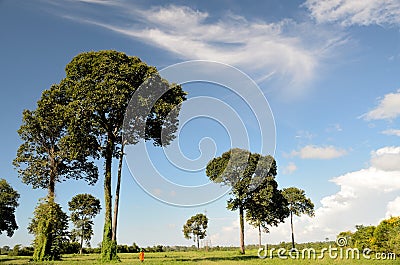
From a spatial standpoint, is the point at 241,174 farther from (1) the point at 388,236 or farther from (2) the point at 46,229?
(2) the point at 46,229

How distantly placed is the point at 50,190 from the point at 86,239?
154 ft

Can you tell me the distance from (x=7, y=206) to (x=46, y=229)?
39139mm

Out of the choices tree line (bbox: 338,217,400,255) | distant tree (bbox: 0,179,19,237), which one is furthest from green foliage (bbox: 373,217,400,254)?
distant tree (bbox: 0,179,19,237)

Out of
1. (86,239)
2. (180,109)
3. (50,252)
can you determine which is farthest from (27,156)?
(86,239)

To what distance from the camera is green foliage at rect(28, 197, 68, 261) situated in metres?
40.5

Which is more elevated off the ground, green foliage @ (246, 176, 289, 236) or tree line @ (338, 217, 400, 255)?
green foliage @ (246, 176, 289, 236)

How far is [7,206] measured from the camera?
7306 cm

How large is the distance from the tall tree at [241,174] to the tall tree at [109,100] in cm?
2305

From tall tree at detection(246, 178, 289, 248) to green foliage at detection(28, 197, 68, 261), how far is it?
3040cm

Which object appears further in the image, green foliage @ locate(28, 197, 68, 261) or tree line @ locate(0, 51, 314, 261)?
green foliage @ locate(28, 197, 68, 261)

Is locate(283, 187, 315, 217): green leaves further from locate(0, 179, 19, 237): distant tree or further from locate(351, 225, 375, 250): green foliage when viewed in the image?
locate(0, 179, 19, 237): distant tree

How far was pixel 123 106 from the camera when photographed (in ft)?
109

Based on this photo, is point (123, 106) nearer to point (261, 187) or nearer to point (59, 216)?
point (59, 216)

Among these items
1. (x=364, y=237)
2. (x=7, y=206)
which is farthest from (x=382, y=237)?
(x=7, y=206)
